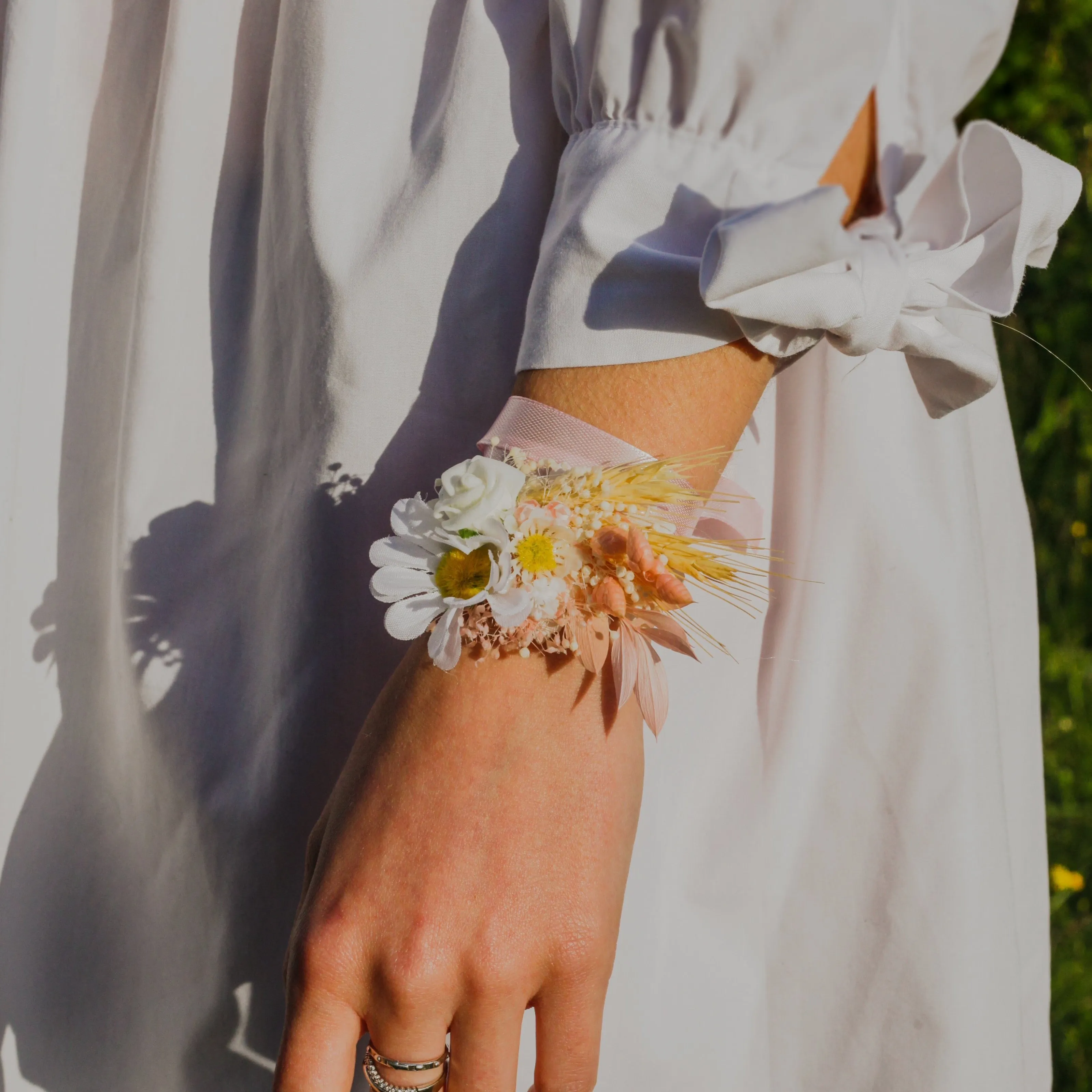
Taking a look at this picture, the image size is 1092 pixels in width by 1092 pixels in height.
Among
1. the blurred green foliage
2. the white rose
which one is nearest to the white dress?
the white rose

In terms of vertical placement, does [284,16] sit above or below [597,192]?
above

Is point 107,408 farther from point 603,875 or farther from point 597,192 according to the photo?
point 603,875

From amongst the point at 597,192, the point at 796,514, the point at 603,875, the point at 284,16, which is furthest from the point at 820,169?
the point at 603,875

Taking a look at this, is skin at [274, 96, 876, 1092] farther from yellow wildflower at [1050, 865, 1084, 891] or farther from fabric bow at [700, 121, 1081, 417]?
yellow wildflower at [1050, 865, 1084, 891]

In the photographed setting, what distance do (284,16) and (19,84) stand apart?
0.27 meters

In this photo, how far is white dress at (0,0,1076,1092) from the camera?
90cm

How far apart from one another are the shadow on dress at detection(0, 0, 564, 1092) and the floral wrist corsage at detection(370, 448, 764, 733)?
0.15m

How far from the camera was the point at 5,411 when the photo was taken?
3.22 ft

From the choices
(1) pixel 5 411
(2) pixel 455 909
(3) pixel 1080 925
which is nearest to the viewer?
(2) pixel 455 909

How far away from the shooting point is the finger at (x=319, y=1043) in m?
0.76

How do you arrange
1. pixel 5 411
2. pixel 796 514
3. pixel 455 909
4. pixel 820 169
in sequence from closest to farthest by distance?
pixel 455 909, pixel 820 169, pixel 5 411, pixel 796 514

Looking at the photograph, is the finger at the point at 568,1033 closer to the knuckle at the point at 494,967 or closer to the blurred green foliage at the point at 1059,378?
the knuckle at the point at 494,967

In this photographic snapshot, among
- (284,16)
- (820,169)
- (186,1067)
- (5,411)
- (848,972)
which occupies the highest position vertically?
(284,16)

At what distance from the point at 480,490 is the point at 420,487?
0.18 metres
